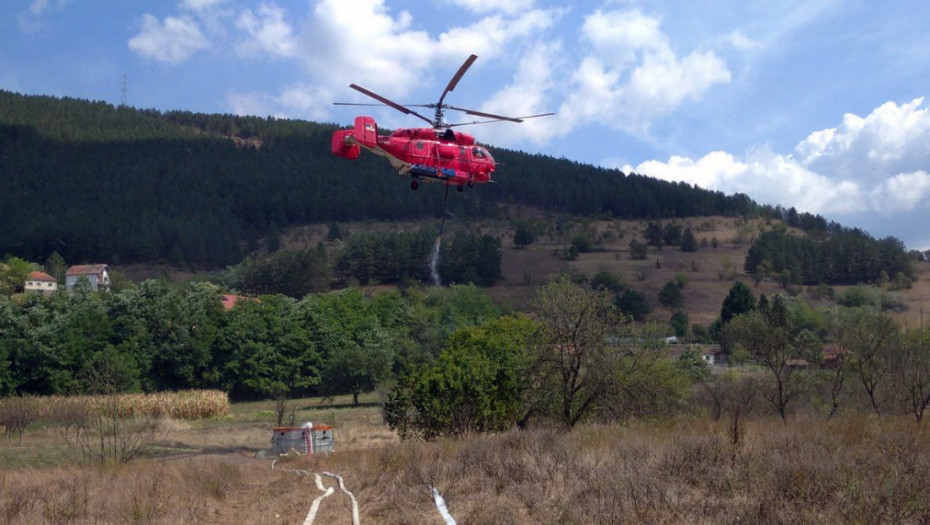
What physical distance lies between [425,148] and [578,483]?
38.3ft

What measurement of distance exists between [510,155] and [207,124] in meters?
73.1

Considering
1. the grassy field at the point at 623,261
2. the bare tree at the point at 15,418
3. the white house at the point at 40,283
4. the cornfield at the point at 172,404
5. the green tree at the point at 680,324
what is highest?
the grassy field at the point at 623,261

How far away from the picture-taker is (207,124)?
7456 inches

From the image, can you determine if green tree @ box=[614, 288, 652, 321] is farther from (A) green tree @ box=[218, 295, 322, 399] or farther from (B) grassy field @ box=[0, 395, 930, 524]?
(B) grassy field @ box=[0, 395, 930, 524]

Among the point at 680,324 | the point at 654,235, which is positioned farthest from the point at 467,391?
the point at 654,235

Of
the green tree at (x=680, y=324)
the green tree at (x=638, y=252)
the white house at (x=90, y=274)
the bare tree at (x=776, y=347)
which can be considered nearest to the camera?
the bare tree at (x=776, y=347)

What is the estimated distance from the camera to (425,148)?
21.0 meters

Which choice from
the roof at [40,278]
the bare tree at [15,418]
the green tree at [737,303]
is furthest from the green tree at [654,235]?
the bare tree at [15,418]

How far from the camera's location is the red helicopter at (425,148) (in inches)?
810

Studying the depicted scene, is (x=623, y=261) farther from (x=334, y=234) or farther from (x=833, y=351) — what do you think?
(x=833, y=351)

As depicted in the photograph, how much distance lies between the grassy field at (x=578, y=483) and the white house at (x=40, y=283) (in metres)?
91.1

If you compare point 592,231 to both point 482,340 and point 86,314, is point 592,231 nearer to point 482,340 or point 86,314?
point 86,314

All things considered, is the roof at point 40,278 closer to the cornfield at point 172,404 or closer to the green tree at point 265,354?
the green tree at point 265,354

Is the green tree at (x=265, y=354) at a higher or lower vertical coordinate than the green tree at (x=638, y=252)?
lower
